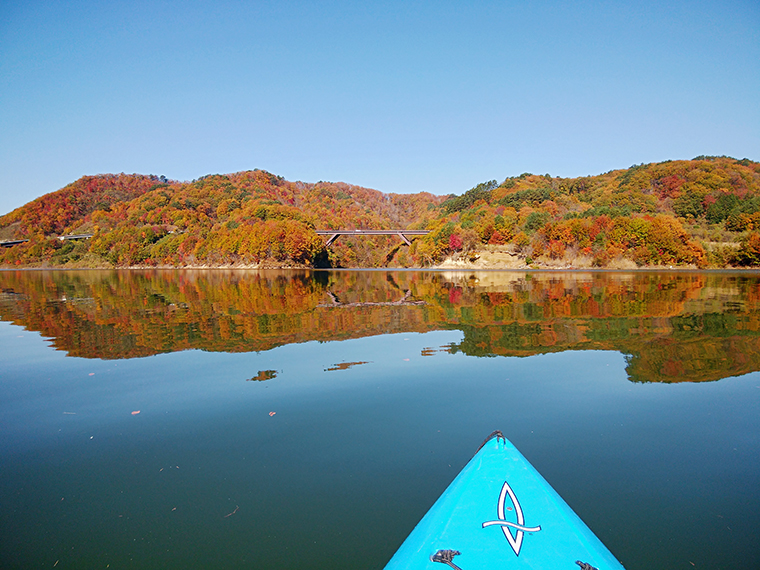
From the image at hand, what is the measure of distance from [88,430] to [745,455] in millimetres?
7940

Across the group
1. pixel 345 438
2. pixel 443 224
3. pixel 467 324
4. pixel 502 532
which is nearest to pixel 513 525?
pixel 502 532

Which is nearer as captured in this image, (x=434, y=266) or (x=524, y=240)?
(x=524, y=240)

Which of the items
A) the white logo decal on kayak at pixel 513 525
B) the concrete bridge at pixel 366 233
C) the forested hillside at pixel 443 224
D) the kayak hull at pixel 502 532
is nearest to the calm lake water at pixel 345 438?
the kayak hull at pixel 502 532

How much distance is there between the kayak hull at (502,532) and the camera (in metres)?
2.69

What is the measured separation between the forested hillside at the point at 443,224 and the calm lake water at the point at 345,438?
168 ft

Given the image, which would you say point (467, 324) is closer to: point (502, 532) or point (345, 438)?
point (345, 438)

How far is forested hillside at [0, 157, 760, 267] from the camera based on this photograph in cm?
5822

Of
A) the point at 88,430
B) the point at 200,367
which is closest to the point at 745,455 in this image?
the point at 88,430

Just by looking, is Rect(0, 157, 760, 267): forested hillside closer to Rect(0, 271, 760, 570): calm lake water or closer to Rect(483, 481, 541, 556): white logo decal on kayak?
Rect(0, 271, 760, 570): calm lake water

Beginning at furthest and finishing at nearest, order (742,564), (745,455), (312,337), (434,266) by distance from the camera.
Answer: (434,266) → (312,337) → (745,455) → (742,564)

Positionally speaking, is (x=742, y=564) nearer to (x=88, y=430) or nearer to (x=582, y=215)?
(x=88, y=430)

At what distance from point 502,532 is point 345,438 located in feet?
9.86

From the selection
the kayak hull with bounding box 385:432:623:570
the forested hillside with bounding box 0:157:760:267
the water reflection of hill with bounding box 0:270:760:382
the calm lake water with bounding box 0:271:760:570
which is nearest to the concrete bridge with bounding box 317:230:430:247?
the forested hillside with bounding box 0:157:760:267

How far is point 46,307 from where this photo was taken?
19984 millimetres
